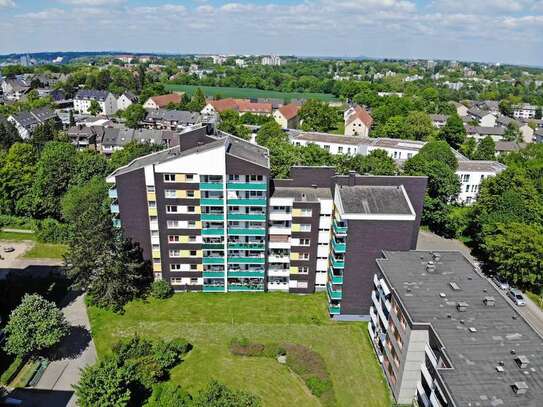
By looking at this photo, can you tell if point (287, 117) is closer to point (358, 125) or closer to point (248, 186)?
point (358, 125)

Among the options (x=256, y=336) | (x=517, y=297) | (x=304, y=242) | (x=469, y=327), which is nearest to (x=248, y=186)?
(x=304, y=242)

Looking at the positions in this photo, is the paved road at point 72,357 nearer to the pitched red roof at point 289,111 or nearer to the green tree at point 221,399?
the green tree at point 221,399

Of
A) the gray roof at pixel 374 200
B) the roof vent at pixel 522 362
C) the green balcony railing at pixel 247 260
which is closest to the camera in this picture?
the roof vent at pixel 522 362

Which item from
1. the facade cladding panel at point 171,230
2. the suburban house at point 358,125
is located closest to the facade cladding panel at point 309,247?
the facade cladding panel at point 171,230

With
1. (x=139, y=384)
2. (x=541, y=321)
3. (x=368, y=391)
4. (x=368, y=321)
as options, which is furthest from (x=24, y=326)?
(x=541, y=321)

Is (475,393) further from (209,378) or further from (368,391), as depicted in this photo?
(209,378)

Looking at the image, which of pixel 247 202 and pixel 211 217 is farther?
pixel 211 217
